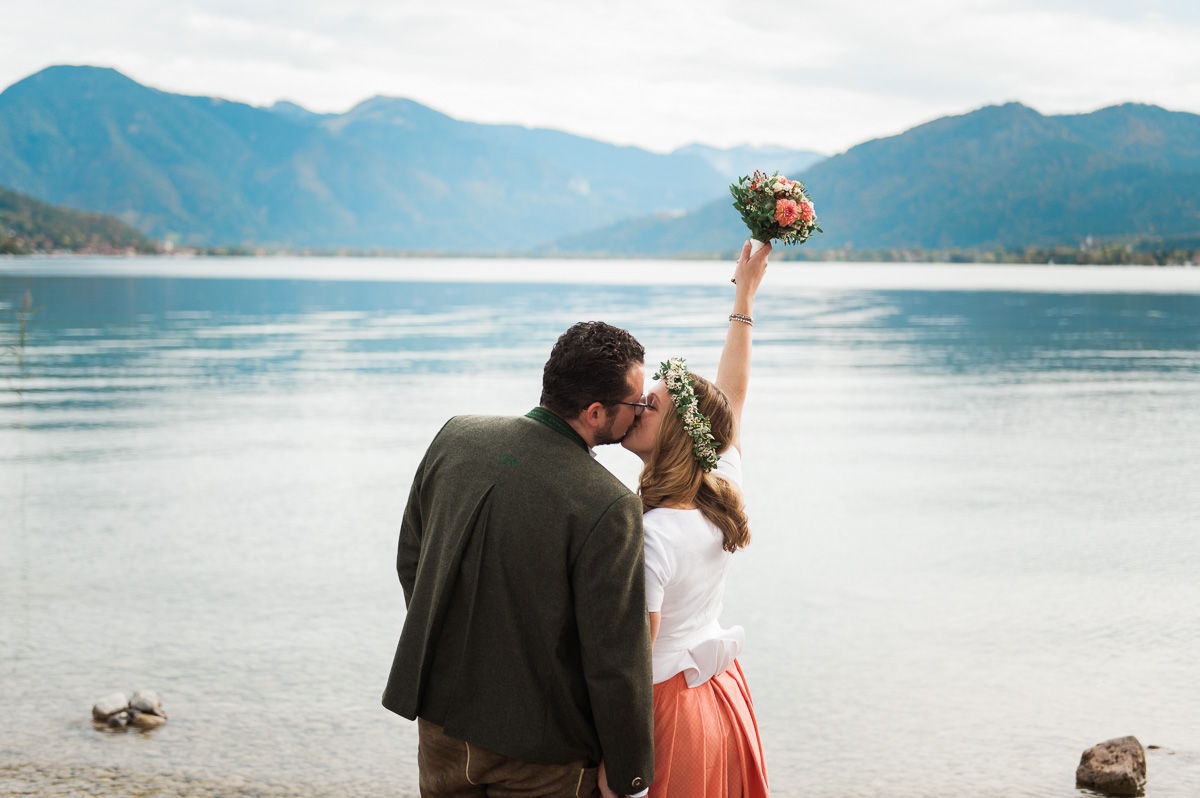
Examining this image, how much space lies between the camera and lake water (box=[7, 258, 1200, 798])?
6734 millimetres

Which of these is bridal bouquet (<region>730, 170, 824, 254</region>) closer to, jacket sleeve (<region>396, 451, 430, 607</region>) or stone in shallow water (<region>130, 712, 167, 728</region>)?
jacket sleeve (<region>396, 451, 430, 607</region>)

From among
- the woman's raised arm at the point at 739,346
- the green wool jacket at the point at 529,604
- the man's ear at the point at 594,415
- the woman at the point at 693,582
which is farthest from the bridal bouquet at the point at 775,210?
the green wool jacket at the point at 529,604

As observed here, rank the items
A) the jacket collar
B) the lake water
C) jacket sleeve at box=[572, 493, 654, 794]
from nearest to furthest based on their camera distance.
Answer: jacket sleeve at box=[572, 493, 654, 794], the jacket collar, the lake water

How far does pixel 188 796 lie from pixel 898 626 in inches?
231

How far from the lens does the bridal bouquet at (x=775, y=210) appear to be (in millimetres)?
4055

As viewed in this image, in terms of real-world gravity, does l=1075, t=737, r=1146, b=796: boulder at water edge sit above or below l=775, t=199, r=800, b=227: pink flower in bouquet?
below

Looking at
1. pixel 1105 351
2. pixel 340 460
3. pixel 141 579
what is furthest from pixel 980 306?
pixel 141 579

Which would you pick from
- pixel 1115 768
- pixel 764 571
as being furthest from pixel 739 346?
pixel 764 571

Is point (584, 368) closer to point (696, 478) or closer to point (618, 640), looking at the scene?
point (696, 478)

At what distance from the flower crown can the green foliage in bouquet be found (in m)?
1.06

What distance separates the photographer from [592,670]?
2.94 meters

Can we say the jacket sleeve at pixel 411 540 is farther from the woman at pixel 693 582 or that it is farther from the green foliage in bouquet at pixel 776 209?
the green foliage in bouquet at pixel 776 209

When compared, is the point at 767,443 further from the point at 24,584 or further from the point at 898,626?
the point at 24,584

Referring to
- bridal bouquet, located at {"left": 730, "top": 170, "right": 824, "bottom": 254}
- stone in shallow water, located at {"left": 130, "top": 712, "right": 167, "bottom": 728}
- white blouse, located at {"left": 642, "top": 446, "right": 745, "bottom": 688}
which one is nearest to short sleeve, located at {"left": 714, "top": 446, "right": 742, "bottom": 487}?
white blouse, located at {"left": 642, "top": 446, "right": 745, "bottom": 688}
